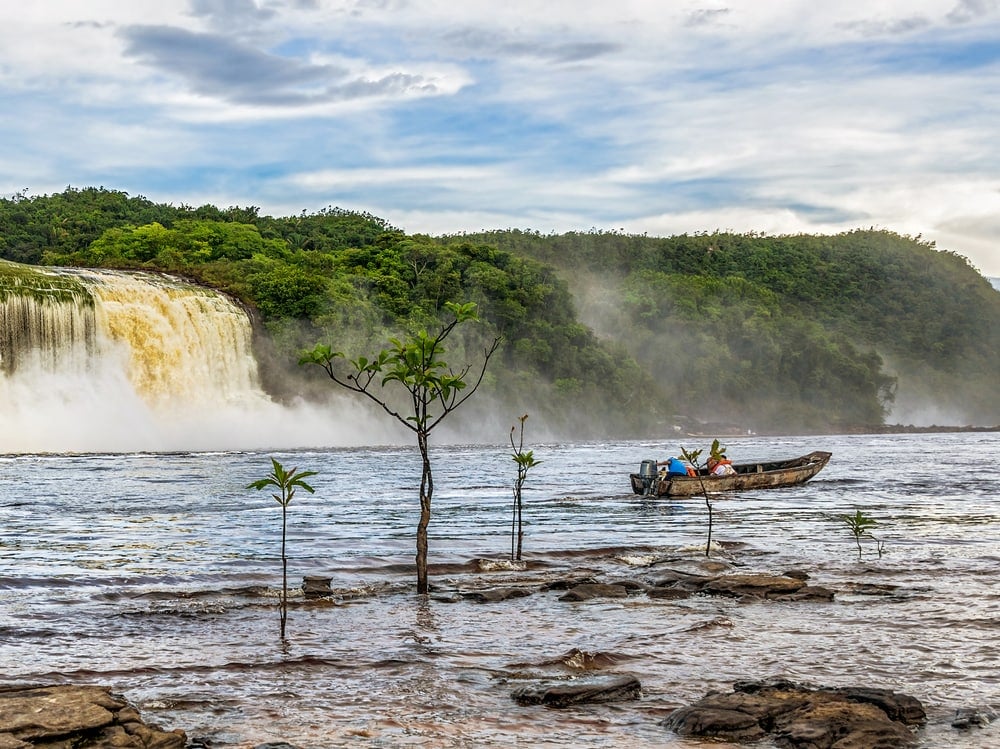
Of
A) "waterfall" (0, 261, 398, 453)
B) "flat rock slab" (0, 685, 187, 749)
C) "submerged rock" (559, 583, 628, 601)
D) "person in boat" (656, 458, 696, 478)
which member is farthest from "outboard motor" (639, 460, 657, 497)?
"waterfall" (0, 261, 398, 453)

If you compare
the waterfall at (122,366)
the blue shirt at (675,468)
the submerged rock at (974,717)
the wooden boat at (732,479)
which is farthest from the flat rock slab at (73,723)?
the waterfall at (122,366)

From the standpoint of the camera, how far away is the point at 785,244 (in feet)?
519

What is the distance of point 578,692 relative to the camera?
8.56m

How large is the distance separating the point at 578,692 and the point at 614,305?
4259 inches

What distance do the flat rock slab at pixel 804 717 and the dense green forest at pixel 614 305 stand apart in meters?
56.5

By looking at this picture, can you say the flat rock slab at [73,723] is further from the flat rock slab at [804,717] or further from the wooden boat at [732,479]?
the wooden boat at [732,479]

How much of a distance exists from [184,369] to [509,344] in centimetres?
3637

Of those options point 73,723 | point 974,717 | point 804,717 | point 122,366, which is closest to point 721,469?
point 974,717

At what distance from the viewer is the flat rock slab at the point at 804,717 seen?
7246 mm

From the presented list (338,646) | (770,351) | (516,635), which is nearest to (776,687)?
(516,635)

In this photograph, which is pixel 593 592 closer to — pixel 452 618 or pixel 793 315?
pixel 452 618

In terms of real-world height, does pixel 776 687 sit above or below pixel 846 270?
below

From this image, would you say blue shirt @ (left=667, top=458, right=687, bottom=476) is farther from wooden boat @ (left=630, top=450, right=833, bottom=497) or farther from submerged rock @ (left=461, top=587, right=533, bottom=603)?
submerged rock @ (left=461, top=587, right=533, bottom=603)

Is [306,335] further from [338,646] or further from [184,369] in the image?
[338,646]
